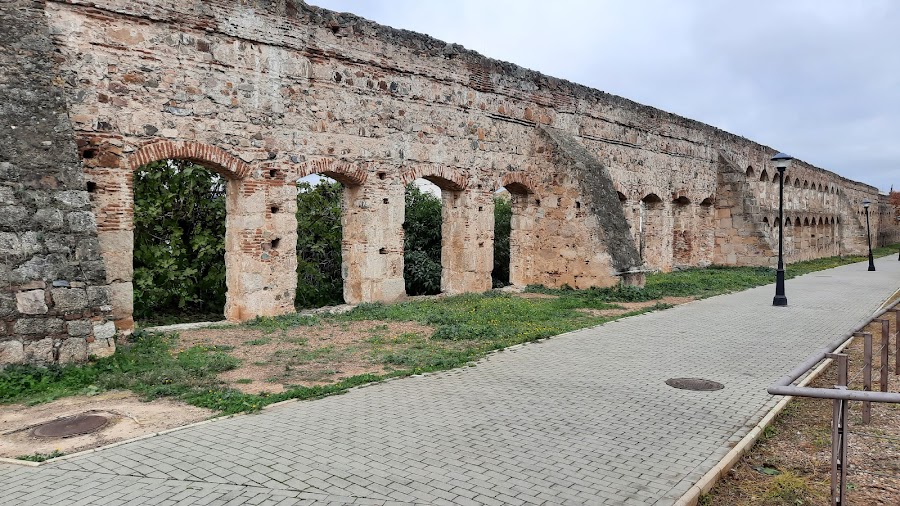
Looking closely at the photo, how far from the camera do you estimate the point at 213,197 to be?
1366 cm

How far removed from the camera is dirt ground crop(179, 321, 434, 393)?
7.48 metres

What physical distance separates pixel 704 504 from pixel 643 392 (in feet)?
8.93

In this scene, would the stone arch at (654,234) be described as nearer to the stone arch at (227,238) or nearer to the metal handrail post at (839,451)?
the stone arch at (227,238)

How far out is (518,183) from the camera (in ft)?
54.0

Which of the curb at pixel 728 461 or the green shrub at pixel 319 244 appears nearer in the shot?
the curb at pixel 728 461

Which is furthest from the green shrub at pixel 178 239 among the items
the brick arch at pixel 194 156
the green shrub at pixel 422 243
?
the green shrub at pixel 422 243

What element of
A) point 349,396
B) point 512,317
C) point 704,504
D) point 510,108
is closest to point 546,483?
point 704,504

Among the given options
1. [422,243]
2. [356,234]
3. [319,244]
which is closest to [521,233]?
[422,243]

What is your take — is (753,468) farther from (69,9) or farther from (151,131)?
(69,9)

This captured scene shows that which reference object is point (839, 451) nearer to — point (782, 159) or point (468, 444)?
point (468, 444)

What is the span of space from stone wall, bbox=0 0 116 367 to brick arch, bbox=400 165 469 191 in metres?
6.68

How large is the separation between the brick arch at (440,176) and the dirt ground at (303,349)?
3707 mm

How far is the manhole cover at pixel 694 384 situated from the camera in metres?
7.20

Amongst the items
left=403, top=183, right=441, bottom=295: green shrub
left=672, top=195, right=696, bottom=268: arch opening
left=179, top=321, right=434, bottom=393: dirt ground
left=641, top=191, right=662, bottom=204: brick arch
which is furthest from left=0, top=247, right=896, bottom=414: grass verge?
left=672, top=195, right=696, bottom=268: arch opening
